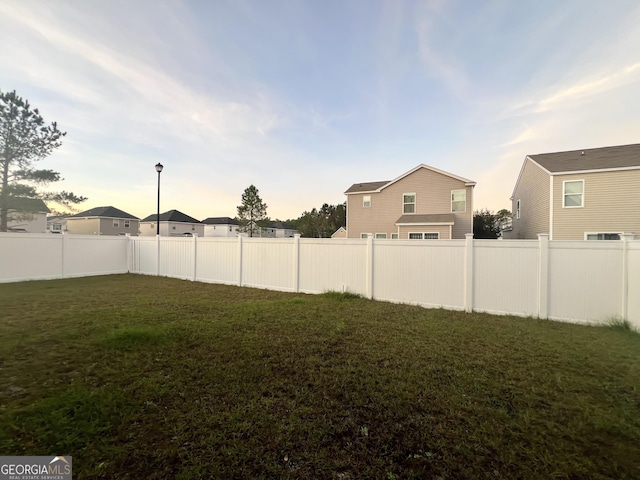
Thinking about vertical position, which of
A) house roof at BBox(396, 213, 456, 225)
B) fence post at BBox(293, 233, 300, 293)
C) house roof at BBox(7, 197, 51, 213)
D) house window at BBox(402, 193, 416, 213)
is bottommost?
fence post at BBox(293, 233, 300, 293)

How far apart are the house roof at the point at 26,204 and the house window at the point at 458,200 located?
1034 inches

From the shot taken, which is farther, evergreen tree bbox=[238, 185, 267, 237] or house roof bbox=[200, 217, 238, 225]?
house roof bbox=[200, 217, 238, 225]

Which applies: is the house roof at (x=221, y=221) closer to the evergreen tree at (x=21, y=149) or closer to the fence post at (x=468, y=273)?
the evergreen tree at (x=21, y=149)

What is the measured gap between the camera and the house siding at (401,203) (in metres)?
16.9

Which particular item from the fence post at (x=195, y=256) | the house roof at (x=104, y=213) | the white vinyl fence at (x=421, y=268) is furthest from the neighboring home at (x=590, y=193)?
the house roof at (x=104, y=213)

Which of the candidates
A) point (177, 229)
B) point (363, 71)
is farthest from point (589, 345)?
point (177, 229)

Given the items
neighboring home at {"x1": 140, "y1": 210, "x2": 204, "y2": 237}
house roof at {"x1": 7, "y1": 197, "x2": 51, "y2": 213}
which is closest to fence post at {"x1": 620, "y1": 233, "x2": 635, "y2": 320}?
house roof at {"x1": 7, "y1": 197, "x2": 51, "y2": 213}

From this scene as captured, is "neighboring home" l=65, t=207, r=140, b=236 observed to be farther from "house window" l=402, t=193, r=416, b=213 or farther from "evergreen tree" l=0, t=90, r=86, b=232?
"house window" l=402, t=193, r=416, b=213

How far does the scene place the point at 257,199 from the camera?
3850cm

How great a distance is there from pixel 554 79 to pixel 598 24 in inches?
65.9

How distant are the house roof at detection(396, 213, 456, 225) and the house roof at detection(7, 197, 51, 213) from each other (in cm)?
2293

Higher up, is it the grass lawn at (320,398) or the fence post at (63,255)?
the fence post at (63,255)

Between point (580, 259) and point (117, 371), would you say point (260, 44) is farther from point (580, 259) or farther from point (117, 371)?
point (580, 259)

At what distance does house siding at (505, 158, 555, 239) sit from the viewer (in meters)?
13.6
